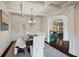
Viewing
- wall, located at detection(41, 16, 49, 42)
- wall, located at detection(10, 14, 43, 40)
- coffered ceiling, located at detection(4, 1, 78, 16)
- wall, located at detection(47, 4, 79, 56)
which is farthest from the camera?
wall, located at detection(47, 4, 79, 56)

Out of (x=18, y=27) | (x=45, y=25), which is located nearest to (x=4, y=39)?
(x=18, y=27)

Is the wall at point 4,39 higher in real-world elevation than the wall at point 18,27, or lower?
lower

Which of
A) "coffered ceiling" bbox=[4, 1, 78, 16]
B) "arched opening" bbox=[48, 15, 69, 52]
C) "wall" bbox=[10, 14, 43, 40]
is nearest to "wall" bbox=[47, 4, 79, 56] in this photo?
"arched opening" bbox=[48, 15, 69, 52]

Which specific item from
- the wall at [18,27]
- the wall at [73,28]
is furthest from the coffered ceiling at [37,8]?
the wall at [73,28]

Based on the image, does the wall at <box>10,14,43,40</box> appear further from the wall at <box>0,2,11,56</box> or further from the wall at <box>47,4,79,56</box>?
the wall at <box>47,4,79,56</box>

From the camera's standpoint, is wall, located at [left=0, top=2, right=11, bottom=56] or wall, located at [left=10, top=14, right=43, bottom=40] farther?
wall, located at [left=10, top=14, right=43, bottom=40]

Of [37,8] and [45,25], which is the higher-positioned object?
[37,8]

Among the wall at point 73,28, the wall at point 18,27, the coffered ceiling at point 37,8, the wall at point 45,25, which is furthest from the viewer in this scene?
the wall at point 73,28

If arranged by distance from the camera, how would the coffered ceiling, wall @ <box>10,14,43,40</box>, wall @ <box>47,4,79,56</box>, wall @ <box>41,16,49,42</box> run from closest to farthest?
the coffered ceiling
wall @ <box>10,14,43,40</box>
wall @ <box>41,16,49,42</box>
wall @ <box>47,4,79,56</box>

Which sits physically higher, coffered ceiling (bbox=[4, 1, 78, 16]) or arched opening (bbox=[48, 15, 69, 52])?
coffered ceiling (bbox=[4, 1, 78, 16])

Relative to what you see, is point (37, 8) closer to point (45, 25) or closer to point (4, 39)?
point (45, 25)

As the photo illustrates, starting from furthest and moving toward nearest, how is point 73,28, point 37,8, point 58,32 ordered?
point 73,28 → point 58,32 → point 37,8

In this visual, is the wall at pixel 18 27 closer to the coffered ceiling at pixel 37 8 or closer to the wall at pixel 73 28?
the coffered ceiling at pixel 37 8

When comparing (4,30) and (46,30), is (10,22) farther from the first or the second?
(46,30)
